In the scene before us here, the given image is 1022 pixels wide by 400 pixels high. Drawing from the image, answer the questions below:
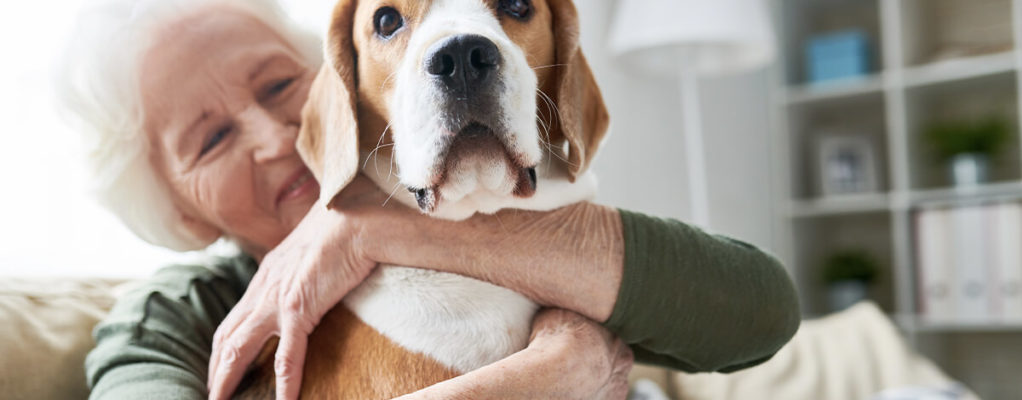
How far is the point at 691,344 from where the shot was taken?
0.63m

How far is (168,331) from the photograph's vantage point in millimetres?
701

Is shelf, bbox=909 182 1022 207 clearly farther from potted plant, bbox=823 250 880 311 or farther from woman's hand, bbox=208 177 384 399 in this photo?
woman's hand, bbox=208 177 384 399

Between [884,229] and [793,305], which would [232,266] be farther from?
[884,229]

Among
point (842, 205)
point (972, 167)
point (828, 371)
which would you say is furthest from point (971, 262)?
point (828, 371)

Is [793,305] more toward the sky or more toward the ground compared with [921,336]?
more toward the sky

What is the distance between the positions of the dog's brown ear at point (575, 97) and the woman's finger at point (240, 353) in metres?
0.26

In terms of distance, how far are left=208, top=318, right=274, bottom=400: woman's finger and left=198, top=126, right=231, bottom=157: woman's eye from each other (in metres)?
0.16

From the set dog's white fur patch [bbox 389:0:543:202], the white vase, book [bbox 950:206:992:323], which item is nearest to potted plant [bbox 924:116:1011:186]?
the white vase

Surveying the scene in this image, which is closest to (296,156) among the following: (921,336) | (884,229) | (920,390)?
(920,390)

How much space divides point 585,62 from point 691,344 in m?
0.24

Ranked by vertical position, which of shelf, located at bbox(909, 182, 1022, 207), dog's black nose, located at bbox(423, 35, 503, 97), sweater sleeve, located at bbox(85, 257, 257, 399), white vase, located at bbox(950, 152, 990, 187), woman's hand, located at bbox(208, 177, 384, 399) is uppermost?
dog's black nose, located at bbox(423, 35, 503, 97)

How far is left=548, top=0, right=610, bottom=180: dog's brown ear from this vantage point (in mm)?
Answer: 602

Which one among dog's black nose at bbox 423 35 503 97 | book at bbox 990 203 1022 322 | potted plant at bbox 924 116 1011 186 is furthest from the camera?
potted plant at bbox 924 116 1011 186

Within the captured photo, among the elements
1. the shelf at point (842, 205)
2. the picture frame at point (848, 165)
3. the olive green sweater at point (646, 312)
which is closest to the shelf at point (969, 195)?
the shelf at point (842, 205)
